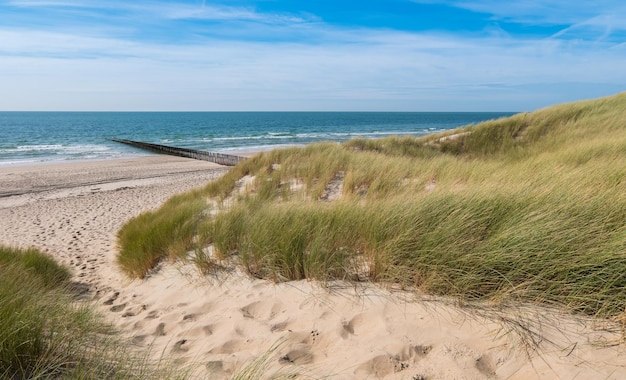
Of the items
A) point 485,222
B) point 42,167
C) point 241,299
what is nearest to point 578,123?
point 485,222

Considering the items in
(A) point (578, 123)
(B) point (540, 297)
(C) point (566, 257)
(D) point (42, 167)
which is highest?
(A) point (578, 123)

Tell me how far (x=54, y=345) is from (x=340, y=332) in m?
1.97

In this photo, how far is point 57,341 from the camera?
2.71 metres

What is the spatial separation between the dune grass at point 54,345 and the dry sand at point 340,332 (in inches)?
12.6

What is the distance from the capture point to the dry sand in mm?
2604

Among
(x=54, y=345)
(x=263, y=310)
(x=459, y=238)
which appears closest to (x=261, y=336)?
(x=263, y=310)

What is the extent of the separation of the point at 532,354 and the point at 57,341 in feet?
10.0

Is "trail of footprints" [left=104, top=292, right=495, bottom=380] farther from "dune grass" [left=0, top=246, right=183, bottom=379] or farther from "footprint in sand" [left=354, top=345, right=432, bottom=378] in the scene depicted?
"dune grass" [left=0, top=246, right=183, bottom=379]

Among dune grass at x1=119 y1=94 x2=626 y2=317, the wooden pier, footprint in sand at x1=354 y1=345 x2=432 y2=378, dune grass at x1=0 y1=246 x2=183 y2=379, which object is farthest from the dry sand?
the wooden pier

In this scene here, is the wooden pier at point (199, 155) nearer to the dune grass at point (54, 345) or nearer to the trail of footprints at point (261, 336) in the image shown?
the trail of footprints at point (261, 336)

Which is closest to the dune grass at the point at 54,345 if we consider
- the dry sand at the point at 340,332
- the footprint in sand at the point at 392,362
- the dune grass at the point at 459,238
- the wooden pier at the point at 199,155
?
the dry sand at the point at 340,332

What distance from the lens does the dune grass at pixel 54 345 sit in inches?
97.6

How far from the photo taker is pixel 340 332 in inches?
126

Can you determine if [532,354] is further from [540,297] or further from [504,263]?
[504,263]
